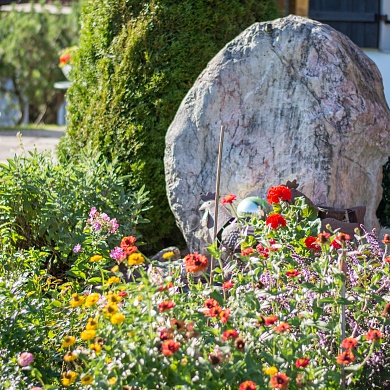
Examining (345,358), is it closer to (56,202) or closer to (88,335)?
(88,335)

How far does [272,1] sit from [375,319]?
2.79m

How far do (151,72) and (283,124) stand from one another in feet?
3.38

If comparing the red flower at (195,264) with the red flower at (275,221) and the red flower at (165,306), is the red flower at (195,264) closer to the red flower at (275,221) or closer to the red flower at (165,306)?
the red flower at (165,306)

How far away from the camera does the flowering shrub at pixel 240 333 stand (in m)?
2.26

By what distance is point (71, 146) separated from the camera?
5000 millimetres

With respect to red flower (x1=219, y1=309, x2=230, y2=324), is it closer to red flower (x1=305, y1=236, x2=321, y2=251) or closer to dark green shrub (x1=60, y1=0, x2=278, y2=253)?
red flower (x1=305, y1=236, x2=321, y2=251)

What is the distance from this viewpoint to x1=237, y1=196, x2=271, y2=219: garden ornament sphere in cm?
358

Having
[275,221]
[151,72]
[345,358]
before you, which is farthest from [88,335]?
[151,72]

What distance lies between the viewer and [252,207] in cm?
361

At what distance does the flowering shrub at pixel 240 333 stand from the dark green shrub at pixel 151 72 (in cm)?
170

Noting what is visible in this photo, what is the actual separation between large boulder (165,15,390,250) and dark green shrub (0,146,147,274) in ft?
1.00

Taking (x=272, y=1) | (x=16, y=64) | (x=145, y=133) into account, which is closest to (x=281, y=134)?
(x=145, y=133)

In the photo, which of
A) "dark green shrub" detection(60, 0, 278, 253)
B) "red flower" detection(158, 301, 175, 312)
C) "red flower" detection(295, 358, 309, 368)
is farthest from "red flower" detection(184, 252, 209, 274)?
"dark green shrub" detection(60, 0, 278, 253)

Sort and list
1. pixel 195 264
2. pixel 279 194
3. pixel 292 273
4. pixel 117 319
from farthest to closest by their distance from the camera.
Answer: pixel 279 194 < pixel 292 273 < pixel 195 264 < pixel 117 319
